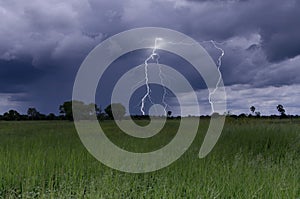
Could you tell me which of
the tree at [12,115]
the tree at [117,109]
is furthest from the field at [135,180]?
the tree at [12,115]

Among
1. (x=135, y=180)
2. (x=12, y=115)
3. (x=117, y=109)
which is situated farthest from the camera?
(x=12, y=115)

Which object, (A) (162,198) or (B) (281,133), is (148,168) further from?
(B) (281,133)

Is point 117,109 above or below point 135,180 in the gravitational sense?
above

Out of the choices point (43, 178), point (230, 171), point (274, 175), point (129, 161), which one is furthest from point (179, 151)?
point (43, 178)

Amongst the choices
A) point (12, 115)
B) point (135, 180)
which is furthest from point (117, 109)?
point (12, 115)

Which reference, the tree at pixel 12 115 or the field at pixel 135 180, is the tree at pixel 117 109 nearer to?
the field at pixel 135 180

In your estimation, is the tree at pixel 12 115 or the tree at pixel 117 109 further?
the tree at pixel 12 115

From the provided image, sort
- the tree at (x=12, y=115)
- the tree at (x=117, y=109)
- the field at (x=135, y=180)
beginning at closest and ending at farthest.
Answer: the field at (x=135, y=180), the tree at (x=117, y=109), the tree at (x=12, y=115)

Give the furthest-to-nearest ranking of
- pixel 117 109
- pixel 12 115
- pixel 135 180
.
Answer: pixel 12 115 → pixel 117 109 → pixel 135 180

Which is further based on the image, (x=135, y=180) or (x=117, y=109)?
(x=117, y=109)

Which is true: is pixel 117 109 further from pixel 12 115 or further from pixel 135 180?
pixel 12 115

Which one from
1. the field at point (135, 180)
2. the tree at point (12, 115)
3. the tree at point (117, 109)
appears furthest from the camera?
the tree at point (12, 115)

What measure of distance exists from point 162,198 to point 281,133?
24.7 feet

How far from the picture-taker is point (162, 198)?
14.4 feet
